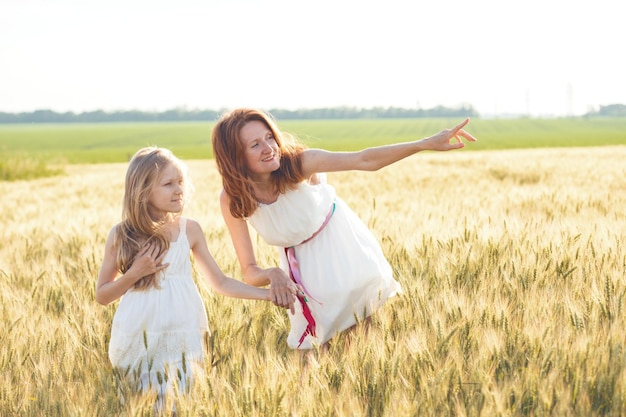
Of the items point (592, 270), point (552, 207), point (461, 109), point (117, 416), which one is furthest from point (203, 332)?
point (461, 109)

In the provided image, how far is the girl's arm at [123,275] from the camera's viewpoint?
7.52 feet

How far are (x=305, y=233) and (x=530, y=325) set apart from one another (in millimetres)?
1075

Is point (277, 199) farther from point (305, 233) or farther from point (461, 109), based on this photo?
point (461, 109)

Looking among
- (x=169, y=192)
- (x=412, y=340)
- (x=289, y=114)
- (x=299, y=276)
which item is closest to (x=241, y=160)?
(x=169, y=192)

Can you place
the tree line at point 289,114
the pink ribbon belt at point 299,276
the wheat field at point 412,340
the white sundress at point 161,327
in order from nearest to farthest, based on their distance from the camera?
the wheat field at point 412,340
the white sundress at point 161,327
the pink ribbon belt at point 299,276
the tree line at point 289,114

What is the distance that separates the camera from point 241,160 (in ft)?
8.99

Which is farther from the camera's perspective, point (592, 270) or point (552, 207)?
point (552, 207)

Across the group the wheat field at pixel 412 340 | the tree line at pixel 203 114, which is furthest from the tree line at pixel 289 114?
the wheat field at pixel 412 340

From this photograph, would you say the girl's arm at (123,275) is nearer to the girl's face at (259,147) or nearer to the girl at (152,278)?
the girl at (152,278)

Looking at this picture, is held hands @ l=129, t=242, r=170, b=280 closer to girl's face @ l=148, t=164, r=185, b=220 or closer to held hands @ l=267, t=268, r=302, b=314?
girl's face @ l=148, t=164, r=185, b=220

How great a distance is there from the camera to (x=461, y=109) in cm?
12481

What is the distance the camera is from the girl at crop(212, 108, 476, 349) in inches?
106

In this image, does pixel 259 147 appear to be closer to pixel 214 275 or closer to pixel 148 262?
pixel 214 275

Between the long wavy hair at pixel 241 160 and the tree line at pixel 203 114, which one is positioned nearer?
the long wavy hair at pixel 241 160
